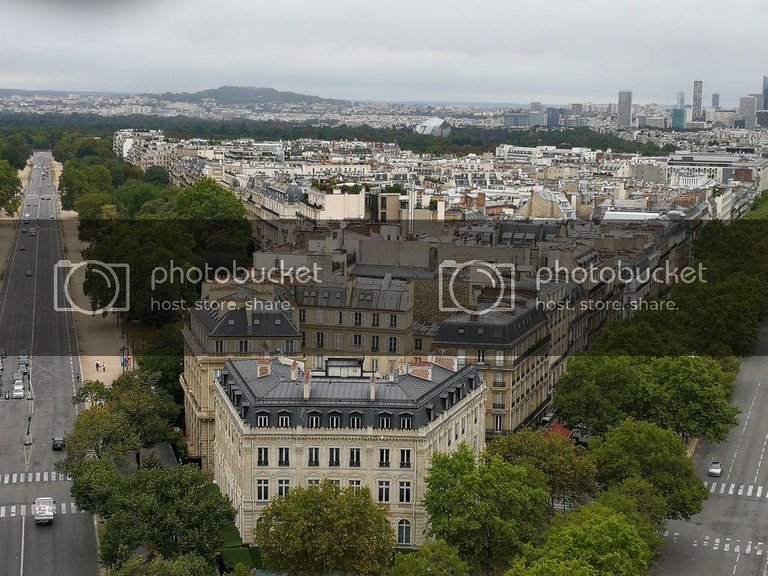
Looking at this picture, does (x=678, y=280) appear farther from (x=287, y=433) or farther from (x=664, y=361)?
(x=287, y=433)

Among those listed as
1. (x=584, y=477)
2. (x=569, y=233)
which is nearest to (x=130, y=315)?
(x=569, y=233)

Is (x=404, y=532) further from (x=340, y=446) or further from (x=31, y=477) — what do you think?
(x=31, y=477)

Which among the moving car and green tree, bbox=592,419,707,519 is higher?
green tree, bbox=592,419,707,519

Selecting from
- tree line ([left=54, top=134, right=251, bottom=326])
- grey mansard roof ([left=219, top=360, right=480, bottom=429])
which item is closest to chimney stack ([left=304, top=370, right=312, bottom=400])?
grey mansard roof ([left=219, top=360, right=480, bottom=429])

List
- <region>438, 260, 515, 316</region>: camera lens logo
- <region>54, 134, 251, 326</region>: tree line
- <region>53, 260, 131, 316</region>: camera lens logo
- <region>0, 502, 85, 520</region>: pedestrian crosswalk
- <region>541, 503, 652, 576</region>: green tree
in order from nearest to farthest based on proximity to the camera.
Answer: <region>541, 503, 652, 576</region>: green tree < <region>0, 502, 85, 520</region>: pedestrian crosswalk < <region>438, 260, 515, 316</region>: camera lens logo < <region>54, 134, 251, 326</region>: tree line < <region>53, 260, 131, 316</region>: camera lens logo

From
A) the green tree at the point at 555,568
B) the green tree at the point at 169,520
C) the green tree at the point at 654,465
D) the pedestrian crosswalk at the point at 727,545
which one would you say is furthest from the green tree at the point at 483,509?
the pedestrian crosswalk at the point at 727,545

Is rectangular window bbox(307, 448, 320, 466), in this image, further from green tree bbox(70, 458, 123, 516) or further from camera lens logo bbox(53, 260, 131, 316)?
camera lens logo bbox(53, 260, 131, 316)

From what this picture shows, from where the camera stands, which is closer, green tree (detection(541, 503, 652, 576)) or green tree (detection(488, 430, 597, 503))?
green tree (detection(541, 503, 652, 576))
